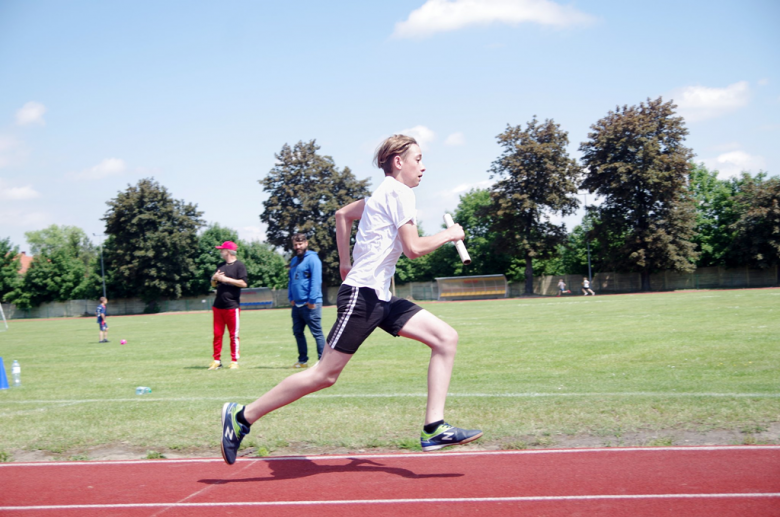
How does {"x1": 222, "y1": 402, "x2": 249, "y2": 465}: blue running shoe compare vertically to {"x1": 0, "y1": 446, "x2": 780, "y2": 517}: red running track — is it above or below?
above

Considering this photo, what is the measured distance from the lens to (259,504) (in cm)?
399

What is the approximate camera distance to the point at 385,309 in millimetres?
4324

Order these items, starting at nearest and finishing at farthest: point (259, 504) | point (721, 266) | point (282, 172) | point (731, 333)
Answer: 1. point (259, 504)
2. point (731, 333)
3. point (721, 266)
4. point (282, 172)

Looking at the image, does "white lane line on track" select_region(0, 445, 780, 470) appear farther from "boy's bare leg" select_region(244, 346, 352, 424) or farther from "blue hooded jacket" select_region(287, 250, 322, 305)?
"blue hooded jacket" select_region(287, 250, 322, 305)

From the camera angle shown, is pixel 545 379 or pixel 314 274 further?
pixel 314 274

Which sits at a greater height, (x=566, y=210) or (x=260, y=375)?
(x=566, y=210)

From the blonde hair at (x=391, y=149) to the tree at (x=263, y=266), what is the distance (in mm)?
79344

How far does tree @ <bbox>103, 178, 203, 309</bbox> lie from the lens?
70.6 meters

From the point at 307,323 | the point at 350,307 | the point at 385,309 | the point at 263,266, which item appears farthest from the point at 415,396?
the point at 263,266

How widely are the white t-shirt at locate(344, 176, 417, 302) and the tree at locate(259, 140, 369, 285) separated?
63.4m

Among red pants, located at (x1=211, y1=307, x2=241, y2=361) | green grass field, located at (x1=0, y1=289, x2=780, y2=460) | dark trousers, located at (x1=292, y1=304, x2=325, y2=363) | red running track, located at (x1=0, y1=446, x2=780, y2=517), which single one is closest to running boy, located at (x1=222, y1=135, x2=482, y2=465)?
red running track, located at (x1=0, y1=446, x2=780, y2=517)

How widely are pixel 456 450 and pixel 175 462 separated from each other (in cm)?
233

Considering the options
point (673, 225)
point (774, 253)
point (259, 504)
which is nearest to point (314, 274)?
point (259, 504)

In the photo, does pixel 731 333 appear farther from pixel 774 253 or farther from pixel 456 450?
pixel 774 253
